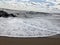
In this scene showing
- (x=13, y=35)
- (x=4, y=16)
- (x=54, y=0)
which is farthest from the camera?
(x=54, y=0)

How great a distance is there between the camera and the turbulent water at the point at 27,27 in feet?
3.59

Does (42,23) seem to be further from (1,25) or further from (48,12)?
(1,25)

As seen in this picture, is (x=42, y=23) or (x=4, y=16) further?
(x=4, y=16)

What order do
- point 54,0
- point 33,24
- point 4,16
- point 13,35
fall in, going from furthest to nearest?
1. point 54,0
2. point 4,16
3. point 33,24
4. point 13,35

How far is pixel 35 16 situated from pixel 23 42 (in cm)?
34

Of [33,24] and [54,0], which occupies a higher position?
[54,0]

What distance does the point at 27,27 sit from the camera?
1158 millimetres

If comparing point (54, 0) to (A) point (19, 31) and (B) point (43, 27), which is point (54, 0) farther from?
(A) point (19, 31)

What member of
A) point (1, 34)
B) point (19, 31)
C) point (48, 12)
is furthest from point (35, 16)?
point (1, 34)

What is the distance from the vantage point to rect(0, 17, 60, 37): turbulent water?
1094 mm

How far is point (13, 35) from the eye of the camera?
42.5 inches

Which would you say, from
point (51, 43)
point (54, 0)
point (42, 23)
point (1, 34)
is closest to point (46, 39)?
point (51, 43)

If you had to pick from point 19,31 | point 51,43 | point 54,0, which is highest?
point 54,0

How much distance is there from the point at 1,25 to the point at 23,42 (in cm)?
26
